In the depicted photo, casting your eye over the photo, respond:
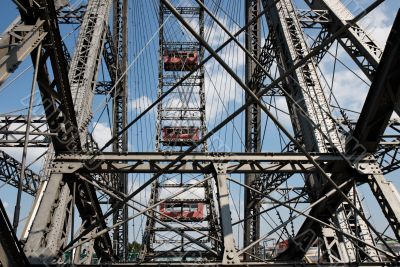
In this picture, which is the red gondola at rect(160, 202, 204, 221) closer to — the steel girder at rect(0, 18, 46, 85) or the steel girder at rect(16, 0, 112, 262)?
the steel girder at rect(16, 0, 112, 262)

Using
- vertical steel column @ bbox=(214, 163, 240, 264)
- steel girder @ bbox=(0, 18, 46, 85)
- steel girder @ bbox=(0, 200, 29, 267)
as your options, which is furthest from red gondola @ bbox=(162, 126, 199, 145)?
steel girder @ bbox=(0, 200, 29, 267)

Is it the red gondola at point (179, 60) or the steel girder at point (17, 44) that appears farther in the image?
the red gondola at point (179, 60)

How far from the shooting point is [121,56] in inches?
594

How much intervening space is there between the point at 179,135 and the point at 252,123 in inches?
375

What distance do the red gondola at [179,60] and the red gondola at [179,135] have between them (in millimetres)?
4467

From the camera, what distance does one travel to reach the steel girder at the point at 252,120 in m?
13.8

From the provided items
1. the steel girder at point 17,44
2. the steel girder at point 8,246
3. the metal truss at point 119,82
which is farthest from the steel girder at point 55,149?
the metal truss at point 119,82

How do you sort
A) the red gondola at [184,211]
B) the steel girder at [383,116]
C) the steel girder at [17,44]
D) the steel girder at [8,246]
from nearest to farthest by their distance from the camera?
the steel girder at [8,246], the steel girder at [17,44], the steel girder at [383,116], the red gondola at [184,211]

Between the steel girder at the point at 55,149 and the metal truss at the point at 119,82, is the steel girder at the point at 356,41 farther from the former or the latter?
the metal truss at the point at 119,82

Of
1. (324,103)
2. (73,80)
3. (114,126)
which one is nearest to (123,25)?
(114,126)

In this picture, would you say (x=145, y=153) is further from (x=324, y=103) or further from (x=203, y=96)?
(x=203, y=96)

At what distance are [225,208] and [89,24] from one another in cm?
711

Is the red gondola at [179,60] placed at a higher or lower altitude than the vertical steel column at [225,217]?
higher

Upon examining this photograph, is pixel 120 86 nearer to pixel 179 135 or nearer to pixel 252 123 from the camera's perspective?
pixel 252 123
